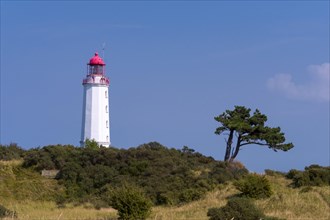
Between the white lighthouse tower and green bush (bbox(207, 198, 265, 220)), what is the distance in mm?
28848

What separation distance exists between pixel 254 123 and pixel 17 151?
15799 millimetres

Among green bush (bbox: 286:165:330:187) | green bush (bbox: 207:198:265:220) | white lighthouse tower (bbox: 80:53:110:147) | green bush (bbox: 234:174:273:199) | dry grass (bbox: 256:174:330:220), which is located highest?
white lighthouse tower (bbox: 80:53:110:147)

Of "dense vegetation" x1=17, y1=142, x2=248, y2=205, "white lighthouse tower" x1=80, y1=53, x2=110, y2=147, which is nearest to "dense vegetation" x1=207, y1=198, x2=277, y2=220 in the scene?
"dense vegetation" x1=17, y1=142, x2=248, y2=205

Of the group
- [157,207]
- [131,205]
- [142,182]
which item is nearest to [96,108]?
[142,182]

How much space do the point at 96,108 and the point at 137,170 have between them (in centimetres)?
1462

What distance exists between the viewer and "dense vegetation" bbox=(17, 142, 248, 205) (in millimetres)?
35062

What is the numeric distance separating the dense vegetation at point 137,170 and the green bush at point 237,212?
31.5 ft

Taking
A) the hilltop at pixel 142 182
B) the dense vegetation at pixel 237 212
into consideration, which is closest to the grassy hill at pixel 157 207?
the hilltop at pixel 142 182

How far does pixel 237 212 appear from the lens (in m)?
23.4

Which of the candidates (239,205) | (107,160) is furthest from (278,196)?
(107,160)

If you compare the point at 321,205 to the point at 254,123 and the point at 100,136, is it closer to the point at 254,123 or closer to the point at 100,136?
the point at 254,123

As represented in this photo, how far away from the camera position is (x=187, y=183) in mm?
35844

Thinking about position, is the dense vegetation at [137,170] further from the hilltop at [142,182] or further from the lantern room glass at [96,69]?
the lantern room glass at [96,69]

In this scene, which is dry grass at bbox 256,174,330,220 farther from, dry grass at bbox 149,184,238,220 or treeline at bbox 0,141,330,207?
treeline at bbox 0,141,330,207
